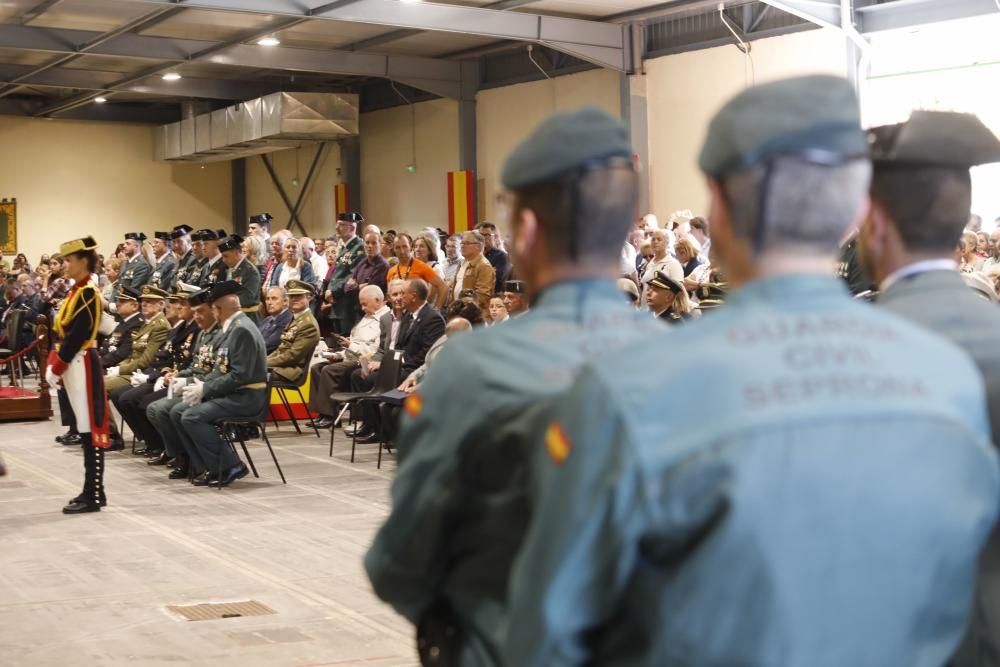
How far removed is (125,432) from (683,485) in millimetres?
10774

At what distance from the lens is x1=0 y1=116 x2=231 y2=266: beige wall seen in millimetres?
24812

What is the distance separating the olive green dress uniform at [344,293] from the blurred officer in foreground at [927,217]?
11130mm

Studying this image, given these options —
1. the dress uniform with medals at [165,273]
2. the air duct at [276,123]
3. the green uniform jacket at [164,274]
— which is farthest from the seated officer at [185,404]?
the air duct at [276,123]

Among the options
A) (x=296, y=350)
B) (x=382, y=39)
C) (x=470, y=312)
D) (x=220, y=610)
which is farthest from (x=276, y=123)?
(x=220, y=610)

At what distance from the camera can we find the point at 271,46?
A: 59.1 ft

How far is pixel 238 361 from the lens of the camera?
327 inches

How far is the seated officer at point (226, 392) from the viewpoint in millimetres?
8312

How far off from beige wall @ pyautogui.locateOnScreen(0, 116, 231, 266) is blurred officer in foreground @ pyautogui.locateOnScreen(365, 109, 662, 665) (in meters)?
24.7

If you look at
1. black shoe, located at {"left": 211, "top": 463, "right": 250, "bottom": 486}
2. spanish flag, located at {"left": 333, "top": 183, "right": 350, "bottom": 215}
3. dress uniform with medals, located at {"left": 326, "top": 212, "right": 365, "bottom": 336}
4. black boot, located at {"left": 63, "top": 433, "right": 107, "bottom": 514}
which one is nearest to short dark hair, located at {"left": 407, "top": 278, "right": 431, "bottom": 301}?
black shoe, located at {"left": 211, "top": 463, "right": 250, "bottom": 486}

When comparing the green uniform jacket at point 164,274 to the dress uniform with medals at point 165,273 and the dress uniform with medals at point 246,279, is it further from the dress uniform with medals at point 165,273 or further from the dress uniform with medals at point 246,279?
the dress uniform with medals at point 246,279

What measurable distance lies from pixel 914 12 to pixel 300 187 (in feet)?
44.5

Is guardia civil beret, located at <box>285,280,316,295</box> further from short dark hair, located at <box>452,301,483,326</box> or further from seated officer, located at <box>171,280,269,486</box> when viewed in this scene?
short dark hair, located at <box>452,301,483,326</box>

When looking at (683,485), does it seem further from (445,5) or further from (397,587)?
(445,5)

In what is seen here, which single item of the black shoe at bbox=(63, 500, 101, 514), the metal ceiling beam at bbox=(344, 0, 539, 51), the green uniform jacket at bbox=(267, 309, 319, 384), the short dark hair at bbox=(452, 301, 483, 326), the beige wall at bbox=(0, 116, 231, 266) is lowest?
the black shoe at bbox=(63, 500, 101, 514)
